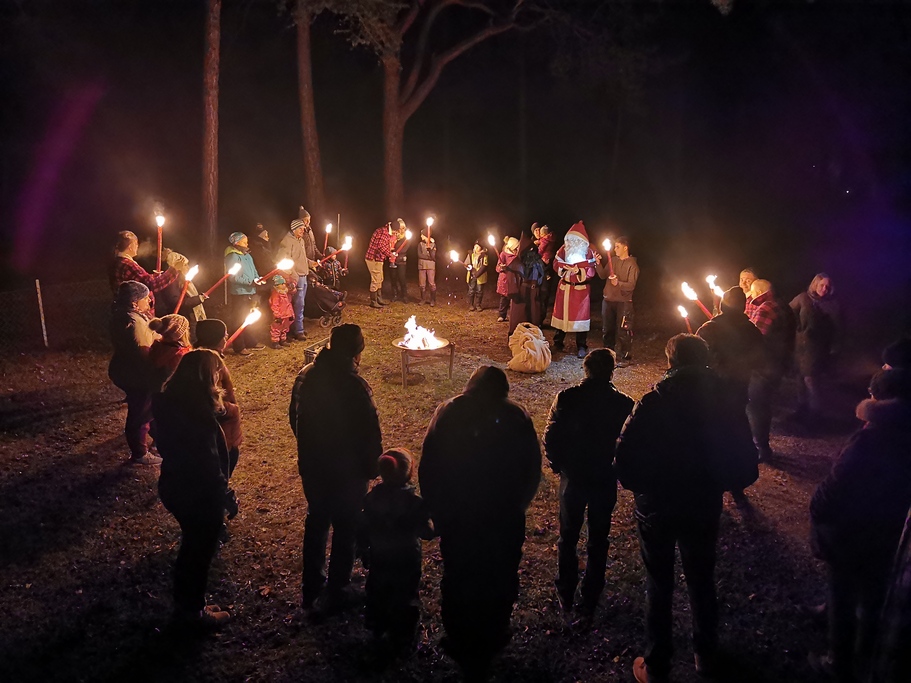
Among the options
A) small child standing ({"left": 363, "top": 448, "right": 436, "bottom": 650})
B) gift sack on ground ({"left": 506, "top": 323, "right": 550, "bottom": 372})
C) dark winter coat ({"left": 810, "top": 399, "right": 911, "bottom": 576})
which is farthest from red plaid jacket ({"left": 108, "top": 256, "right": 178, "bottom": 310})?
dark winter coat ({"left": 810, "top": 399, "right": 911, "bottom": 576})

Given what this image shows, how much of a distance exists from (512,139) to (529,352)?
22605 mm

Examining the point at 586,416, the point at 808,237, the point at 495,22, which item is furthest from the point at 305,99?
the point at 808,237

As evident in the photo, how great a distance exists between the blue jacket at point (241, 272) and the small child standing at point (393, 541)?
7.35 meters

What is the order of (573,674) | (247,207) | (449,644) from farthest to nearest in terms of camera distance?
1. (247,207)
2. (573,674)
3. (449,644)

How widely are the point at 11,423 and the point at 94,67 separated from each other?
21.1m

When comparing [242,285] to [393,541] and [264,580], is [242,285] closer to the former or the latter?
[264,580]

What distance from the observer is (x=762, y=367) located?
22.2 ft

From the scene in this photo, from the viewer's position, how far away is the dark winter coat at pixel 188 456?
14.8 feet

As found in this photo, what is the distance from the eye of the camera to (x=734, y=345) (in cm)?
627

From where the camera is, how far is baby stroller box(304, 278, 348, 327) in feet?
42.3

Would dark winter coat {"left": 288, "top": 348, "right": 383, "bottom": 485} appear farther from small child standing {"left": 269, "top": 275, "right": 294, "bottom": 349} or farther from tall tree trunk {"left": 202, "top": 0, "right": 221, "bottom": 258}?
tall tree trunk {"left": 202, "top": 0, "right": 221, "bottom": 258}

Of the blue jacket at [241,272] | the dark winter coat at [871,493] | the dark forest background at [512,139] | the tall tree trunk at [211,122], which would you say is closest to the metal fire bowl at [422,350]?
the blue jacket at [241,272]

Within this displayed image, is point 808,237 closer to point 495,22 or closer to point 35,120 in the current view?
point 495,22

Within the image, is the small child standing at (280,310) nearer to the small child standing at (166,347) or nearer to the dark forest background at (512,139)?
the small child standing at (166,347)
